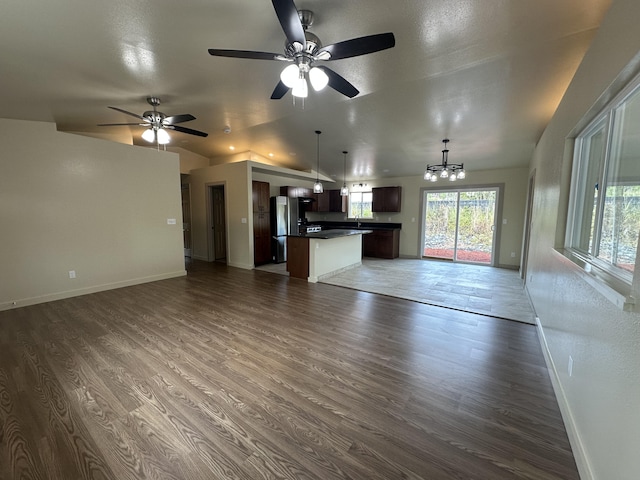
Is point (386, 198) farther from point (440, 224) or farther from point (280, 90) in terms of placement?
point (280, 90)

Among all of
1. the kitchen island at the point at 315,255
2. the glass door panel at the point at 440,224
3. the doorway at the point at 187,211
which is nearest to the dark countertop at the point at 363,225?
the glass door panel at the point at 440,224

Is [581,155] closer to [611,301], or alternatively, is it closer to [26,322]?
[611,301]

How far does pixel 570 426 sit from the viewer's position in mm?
1581

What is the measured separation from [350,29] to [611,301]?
2692mm

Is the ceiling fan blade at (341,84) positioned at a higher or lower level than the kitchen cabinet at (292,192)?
higher

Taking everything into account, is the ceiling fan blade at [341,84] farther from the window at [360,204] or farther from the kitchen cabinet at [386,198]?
the window at [360,204]

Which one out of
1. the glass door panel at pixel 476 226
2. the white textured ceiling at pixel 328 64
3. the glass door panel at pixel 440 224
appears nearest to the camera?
the white textured ceiling at pixel 328 64

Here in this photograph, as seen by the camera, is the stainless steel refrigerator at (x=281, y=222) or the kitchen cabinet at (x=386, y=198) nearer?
the stainless steel refrigerator at (x=281, y=222)

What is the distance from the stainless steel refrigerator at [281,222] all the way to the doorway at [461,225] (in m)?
3.79

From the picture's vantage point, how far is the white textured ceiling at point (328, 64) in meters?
2.08

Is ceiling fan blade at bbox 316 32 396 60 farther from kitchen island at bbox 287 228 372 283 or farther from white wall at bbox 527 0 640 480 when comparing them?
kitchen island at bbox 287 228 372 283

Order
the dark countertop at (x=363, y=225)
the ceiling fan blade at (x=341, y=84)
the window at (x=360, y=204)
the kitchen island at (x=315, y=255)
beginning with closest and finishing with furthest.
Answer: the ceiling fan blade at (x=341, y=84) → the kitchen island at (x=315, y=255) → the dark countertop at (x=363, y=225) → the window at (x=360, y=204)

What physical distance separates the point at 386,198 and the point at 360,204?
1.07 m

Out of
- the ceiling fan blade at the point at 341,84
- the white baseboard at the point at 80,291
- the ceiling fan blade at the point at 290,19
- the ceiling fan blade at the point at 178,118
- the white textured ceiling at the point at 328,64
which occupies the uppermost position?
the white textured ceiling at the point at 328,64
